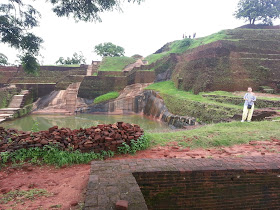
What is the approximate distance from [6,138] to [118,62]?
71.9 feet

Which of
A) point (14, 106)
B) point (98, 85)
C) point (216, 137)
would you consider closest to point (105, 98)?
point (98, 85)

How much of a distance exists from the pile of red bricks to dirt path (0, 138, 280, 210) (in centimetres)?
39

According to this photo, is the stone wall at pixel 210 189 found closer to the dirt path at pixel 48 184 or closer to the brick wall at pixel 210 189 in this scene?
the brick wall at pixel 210 189

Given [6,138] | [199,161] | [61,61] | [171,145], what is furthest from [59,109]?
[61,61]

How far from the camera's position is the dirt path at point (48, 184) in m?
1.98

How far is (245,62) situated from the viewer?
13.5 metres

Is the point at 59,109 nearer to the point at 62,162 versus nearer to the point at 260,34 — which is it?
the point at 62,162

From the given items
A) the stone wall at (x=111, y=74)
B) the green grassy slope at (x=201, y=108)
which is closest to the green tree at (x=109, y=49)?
the stone wall at (x=111, y=74)

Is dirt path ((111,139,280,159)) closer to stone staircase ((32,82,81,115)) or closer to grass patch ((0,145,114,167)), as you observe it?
grass patch ((0,145,114,167))

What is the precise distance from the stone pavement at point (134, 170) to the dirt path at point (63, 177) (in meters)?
0.25

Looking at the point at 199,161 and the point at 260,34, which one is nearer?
the point at 199,161

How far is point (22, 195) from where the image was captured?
223cm

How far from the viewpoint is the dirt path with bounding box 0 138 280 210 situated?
6.61 ft

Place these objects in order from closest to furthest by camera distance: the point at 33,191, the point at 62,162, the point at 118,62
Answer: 1. the point at 33,191
2. the point at 62,162
3. the point at 118,62
